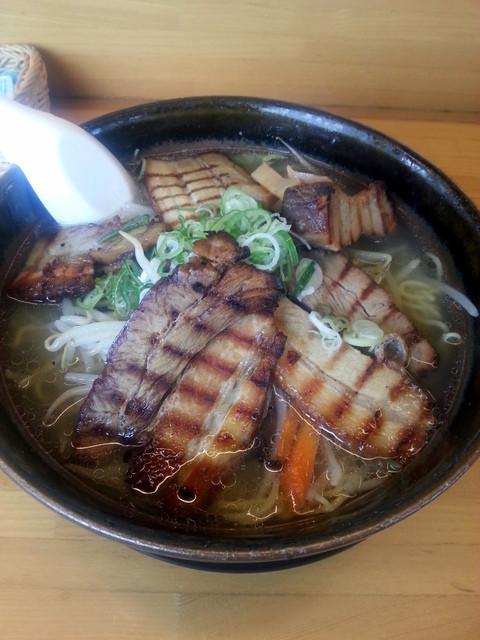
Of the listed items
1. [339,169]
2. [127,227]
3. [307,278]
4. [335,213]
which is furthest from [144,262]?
[339,169]

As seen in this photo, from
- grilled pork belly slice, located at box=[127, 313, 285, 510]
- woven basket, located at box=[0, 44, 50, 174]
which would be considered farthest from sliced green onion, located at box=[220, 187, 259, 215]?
woven basket, located at box=[0, 44, 50, 174]

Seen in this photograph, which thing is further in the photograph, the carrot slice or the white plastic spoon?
the white plastic spoon

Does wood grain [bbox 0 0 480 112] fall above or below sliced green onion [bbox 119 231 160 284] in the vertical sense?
above

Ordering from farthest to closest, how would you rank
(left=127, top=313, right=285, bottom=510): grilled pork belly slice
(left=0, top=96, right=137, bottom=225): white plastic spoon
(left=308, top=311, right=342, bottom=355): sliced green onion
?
1. (left=0, top=96, right=137, bottom=225): white plastic spoon
2. (left=308, top=311, right=342, bottom=355): sliced green onion
3. (left=127, top=313, right=285, bottom=510): grilled pork belly slice

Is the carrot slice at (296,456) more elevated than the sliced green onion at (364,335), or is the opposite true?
the sliced green onion at (364,335)

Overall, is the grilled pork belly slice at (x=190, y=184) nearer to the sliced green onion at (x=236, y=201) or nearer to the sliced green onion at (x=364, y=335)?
the sliced green onion at (x=236, y=201)

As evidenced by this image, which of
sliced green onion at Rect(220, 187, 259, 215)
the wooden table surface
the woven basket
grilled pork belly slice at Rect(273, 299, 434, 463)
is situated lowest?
the wooden table surface

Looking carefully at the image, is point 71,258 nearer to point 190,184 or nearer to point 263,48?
point 190,184

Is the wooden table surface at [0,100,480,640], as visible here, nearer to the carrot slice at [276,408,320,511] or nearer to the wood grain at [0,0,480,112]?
the carrot slice at [276,408,320,511]

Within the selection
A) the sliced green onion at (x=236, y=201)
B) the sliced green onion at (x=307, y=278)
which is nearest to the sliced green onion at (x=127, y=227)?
the sliced green onion at (x=236, y=201)

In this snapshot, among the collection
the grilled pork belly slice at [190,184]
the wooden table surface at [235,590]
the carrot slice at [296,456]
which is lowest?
the wooden table surface at [235,590]
